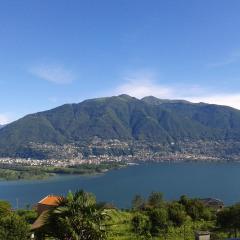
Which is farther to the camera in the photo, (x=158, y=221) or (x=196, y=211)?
(x=196, y=211)

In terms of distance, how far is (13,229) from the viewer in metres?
21.1

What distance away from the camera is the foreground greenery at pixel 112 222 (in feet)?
39.7

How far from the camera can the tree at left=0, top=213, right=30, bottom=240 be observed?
20672 millimetres

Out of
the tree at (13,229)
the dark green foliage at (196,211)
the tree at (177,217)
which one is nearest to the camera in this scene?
the tree at (13,229)

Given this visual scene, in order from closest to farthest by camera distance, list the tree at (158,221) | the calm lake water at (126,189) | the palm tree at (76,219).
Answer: the palm tree at (76,219) < the tree at (158,221) < the calm lake water at (126,189)

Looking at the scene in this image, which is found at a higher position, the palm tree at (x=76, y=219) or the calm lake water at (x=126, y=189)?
the palm tree at (x=76, y=219)

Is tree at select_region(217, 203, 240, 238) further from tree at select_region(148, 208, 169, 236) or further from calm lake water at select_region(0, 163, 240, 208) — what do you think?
calm lake water at select_region(0, 163, 240, 208)

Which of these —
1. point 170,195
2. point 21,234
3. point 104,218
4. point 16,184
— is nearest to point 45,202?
point 21,234

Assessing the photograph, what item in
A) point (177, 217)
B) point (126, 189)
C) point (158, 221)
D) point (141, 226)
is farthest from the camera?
point (126, 189)

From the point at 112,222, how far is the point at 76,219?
A: 2560cm

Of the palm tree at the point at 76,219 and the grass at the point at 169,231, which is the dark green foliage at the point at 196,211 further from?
the palm tree at the point at 76,219

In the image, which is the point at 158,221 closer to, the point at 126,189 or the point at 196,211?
the point at 196,211

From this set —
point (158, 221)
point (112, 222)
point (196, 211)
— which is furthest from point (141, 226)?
point (196, 211)

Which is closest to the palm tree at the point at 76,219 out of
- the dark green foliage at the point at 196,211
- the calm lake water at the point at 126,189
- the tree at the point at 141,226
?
the tree at the point at 141,226
